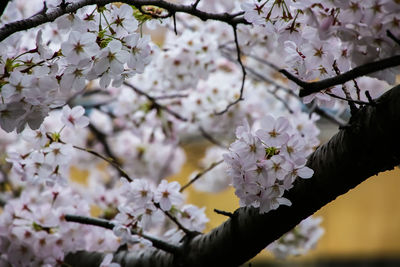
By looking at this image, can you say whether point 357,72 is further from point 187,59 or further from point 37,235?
point 187,59

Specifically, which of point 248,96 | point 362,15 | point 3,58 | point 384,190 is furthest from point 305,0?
point 384,190

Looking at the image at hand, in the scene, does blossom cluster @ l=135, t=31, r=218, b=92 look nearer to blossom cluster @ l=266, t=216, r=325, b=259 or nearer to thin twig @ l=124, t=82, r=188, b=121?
thin twig @ l=124, t=82, r=188, b=121

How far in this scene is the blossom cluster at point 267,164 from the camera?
2.58 ft

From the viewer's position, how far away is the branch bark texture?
0.68 metres

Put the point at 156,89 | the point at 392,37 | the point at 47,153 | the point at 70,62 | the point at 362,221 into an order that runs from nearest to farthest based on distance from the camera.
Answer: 1. the point at 392,37
2. the point at 70,62
3. the point at 47,153
4. the point at 156,89
5. the point at 362,221

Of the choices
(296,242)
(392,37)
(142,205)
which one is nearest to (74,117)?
(142,205)

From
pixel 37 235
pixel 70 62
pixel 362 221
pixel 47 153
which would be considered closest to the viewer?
pixel 70 62

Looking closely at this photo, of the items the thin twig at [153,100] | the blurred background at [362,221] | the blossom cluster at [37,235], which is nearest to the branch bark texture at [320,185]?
the blossom cluster at [37,235]

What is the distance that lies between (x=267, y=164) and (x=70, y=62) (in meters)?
0.34

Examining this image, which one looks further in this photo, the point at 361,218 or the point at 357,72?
the point at 361,218

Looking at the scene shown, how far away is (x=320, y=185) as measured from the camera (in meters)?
0.78

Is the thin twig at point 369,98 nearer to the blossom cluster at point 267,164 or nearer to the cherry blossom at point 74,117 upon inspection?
the blossom cluster at point 267,164

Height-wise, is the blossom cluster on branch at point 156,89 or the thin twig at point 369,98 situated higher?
the blossom cluster on branch at point 156,89

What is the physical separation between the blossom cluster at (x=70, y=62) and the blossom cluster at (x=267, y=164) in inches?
8.6
